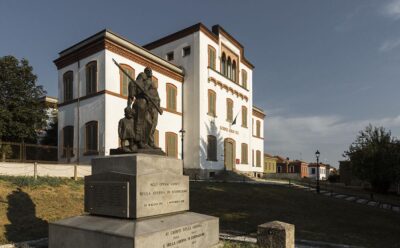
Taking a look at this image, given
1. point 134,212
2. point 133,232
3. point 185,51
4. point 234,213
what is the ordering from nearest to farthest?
point 133,232 → point 134,212 → point 234,213 → point 185,51

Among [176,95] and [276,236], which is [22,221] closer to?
[276,236]

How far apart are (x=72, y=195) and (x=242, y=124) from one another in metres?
24.8

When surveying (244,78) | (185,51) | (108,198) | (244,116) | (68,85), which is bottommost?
(108,198)

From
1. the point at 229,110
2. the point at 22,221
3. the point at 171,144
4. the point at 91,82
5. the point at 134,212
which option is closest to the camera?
the point at 134,212

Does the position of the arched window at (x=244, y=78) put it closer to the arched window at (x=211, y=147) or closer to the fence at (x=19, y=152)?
the arched window at (x=211, y=147)

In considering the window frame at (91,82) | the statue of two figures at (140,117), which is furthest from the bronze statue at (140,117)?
the window frame at (91,82)

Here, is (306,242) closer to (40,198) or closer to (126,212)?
(126,212)

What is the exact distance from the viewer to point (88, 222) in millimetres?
6285

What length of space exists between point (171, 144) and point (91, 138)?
7.19 metres

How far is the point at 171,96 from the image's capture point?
1125 inches

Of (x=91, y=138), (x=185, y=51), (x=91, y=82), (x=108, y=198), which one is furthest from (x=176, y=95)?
(x=108, y=198)

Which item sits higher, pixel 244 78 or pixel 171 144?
pixel 244 78

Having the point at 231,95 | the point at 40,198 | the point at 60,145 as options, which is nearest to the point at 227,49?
the point at 231,95

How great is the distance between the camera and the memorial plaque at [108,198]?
610cm
